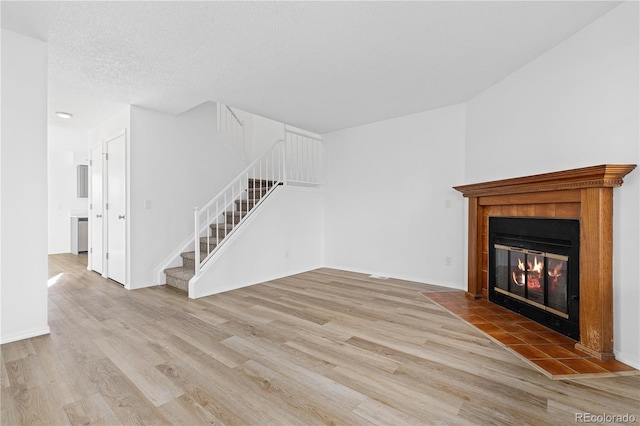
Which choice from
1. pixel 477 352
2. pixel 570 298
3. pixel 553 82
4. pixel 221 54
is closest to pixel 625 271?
pixel 570 298

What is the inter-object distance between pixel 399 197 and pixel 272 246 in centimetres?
216

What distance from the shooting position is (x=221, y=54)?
8.57ft

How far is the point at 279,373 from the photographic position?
6.10ft

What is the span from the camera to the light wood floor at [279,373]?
1.49 meters

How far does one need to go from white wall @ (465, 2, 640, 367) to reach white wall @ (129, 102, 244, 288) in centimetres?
424

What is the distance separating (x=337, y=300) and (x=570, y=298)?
7.13 feet

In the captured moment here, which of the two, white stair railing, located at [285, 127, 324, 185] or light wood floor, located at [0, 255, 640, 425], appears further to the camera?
white stair railing, located at [285, 127, 324, 185]

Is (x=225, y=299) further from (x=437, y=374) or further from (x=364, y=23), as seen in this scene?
(x=364, y=23)

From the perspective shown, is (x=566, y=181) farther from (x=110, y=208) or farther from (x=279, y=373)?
(x=110, y=208)

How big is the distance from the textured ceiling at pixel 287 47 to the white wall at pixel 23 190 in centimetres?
26

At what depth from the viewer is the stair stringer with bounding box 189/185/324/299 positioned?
3799 mm

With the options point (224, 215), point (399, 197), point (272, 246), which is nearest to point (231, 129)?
point (224, 215)

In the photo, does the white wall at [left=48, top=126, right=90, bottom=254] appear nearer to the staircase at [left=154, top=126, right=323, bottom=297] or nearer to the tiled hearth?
the staircase at [left=154, top=126, right=323, bottom=297]

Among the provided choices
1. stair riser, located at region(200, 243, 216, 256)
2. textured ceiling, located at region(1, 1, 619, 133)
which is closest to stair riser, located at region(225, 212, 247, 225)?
stair riser, located at region(200, 243, 216, 256)
